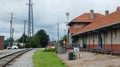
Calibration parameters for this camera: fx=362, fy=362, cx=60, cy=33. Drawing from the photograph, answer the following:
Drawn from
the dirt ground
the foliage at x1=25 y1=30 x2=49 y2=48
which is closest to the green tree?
the foliage at x1=25 y1=30 x2=49 y2=48

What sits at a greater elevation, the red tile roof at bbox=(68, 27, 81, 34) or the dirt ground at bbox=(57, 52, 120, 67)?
the red tile roof at bbox=(68, 27, 81, 34)

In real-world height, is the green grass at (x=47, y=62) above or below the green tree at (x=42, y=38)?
below

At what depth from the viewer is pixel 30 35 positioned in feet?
465

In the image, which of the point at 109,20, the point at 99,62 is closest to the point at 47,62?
the point at 99,62

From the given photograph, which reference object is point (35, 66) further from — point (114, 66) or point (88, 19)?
point (88, 19)

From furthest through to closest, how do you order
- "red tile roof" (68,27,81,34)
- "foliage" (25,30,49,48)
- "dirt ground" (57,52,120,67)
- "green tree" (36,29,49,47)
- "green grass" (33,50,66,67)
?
"green tree" (36,29,49,47)
"foliage" (25,30,49,48)
"red tile roof" (68,27,81,34)
"green grass" (33,50,66,67)
"dirt ground" (57,52,120,67)

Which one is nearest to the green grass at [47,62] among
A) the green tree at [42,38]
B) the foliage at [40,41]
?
the foliage at [40,41]

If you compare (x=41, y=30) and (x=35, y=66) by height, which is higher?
(x=41, y=30)

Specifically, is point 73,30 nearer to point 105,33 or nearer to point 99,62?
point 105,33

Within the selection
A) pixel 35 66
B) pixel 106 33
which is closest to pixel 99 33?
pixel 106 33

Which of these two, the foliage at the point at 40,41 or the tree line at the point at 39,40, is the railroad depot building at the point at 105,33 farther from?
the tree line at the point at 39,40

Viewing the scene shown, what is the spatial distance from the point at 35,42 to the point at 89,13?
53.5 meters

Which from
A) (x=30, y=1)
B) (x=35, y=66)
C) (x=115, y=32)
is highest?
(x=30, y=1)

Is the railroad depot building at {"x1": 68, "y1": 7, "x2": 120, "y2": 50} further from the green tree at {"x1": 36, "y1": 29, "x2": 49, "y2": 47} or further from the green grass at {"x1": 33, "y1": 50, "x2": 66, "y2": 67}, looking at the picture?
the green tree at {"x1": 36, "y1": 29, "x2": 49, "y2": 47}
